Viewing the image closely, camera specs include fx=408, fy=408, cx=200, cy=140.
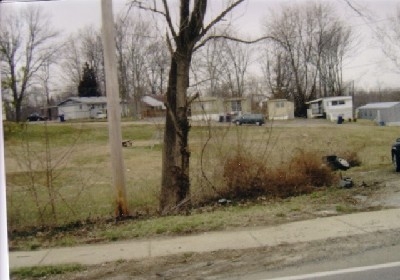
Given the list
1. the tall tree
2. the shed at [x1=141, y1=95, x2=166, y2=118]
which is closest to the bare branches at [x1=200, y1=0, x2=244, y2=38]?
the tall tree

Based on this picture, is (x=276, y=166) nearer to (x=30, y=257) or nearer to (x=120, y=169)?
(x=120, y=169)

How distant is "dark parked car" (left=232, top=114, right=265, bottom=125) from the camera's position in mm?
9309

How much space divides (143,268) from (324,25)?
7.11 m

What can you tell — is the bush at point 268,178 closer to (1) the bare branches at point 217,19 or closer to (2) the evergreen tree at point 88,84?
(1) the bare branches at point 217,19

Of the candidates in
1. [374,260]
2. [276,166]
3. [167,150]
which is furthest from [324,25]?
[374,260]

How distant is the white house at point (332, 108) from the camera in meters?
11.7

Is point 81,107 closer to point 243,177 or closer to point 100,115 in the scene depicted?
point 100,115

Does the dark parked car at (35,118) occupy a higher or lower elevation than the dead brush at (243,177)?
higher

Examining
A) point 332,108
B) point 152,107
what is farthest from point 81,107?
point 332,108

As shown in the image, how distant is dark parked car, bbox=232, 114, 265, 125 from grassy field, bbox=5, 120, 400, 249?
0.19 m

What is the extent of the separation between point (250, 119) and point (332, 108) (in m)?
5.34

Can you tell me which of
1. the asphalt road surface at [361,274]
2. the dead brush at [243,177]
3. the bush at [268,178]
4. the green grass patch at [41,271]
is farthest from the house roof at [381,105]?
the green grass patch at [41,271]

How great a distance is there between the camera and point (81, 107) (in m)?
9.13

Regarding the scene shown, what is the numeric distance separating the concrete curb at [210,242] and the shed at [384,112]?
7430 millimetres
